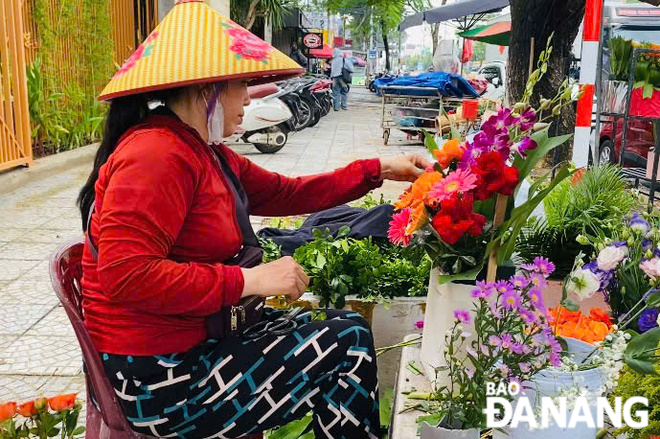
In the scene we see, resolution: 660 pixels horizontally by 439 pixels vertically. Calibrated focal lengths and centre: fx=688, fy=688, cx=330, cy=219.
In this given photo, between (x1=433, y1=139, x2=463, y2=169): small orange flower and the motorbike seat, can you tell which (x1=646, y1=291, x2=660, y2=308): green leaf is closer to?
(x1=433, y1=139, x2=463, y2=169): small orange flower

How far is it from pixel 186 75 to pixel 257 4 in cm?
1397

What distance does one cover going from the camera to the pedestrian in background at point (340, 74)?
19.6 metres

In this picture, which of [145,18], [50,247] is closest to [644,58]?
[50,247]

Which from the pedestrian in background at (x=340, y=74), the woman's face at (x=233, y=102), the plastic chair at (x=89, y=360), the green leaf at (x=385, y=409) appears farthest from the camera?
the pedestrian in background at (x=340, y=74)

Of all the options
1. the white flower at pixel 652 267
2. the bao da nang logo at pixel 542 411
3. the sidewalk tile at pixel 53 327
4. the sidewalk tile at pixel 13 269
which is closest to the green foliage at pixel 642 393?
the bao da nang logo at pixel 542 411

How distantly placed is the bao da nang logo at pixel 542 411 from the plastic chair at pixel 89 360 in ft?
2.34

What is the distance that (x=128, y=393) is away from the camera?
1701mm

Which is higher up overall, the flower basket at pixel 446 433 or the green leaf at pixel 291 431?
the flower basket at pixel 446 433

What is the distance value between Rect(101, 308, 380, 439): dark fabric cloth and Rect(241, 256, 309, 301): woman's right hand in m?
0.15

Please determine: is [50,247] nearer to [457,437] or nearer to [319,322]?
[319,322]

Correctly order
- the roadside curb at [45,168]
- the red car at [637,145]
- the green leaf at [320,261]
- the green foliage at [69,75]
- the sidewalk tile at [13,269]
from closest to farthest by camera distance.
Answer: the green leaf at [320,261]
the sidewalk tile at [13,269]
the red car at [637,145]
the roadside curb at [45,168]
the green foliage at [69,75]

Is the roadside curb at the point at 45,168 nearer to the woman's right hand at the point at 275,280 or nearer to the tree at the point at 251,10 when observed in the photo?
the woman's right hand at the point at 275,280

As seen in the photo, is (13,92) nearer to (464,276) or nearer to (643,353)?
(464,276)

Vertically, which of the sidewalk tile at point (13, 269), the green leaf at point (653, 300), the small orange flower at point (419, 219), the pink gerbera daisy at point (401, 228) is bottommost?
the sidewalk tile at point (13, 269)
